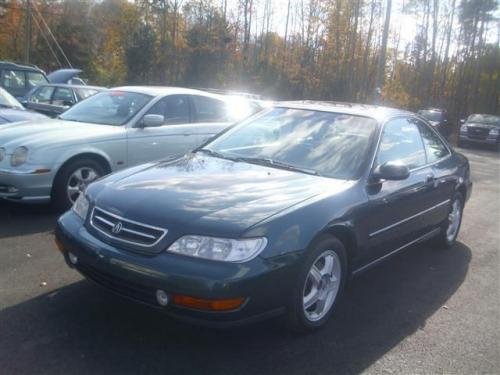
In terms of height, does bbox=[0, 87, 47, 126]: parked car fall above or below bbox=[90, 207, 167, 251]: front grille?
above

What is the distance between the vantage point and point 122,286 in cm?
328

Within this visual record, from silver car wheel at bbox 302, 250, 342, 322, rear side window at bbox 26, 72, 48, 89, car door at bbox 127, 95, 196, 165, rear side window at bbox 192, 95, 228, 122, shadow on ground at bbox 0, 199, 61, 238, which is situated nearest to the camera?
silver car wheel at bbox 302, 250, 342, 322

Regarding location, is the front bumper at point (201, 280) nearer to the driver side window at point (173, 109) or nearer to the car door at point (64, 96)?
the driver side window at point (173, 109)

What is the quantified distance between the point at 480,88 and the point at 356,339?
4157 cm

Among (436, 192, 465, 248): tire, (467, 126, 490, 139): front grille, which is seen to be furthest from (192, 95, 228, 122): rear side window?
(467, 126, 490, 139): front grille

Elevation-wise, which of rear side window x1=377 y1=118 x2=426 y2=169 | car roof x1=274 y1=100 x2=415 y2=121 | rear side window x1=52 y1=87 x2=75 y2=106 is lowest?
rear side window x1=52 y1=87 x2=75 y2=106

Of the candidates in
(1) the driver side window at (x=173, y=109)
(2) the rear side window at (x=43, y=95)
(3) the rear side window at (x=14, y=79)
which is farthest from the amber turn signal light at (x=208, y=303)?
(3) the rear side window at (x=14, y=79)

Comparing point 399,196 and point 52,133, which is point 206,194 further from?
point 52,133

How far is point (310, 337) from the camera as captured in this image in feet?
12.0

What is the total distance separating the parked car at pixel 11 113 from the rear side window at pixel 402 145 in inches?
224

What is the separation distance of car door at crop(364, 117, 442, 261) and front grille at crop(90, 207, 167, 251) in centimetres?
167

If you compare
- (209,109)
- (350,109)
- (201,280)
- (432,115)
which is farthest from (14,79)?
(432,115)

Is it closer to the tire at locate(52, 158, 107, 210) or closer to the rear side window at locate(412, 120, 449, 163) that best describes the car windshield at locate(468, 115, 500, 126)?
the rear side window at locate(412, 120, 449, 163)

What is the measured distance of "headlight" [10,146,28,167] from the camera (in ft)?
19.0
